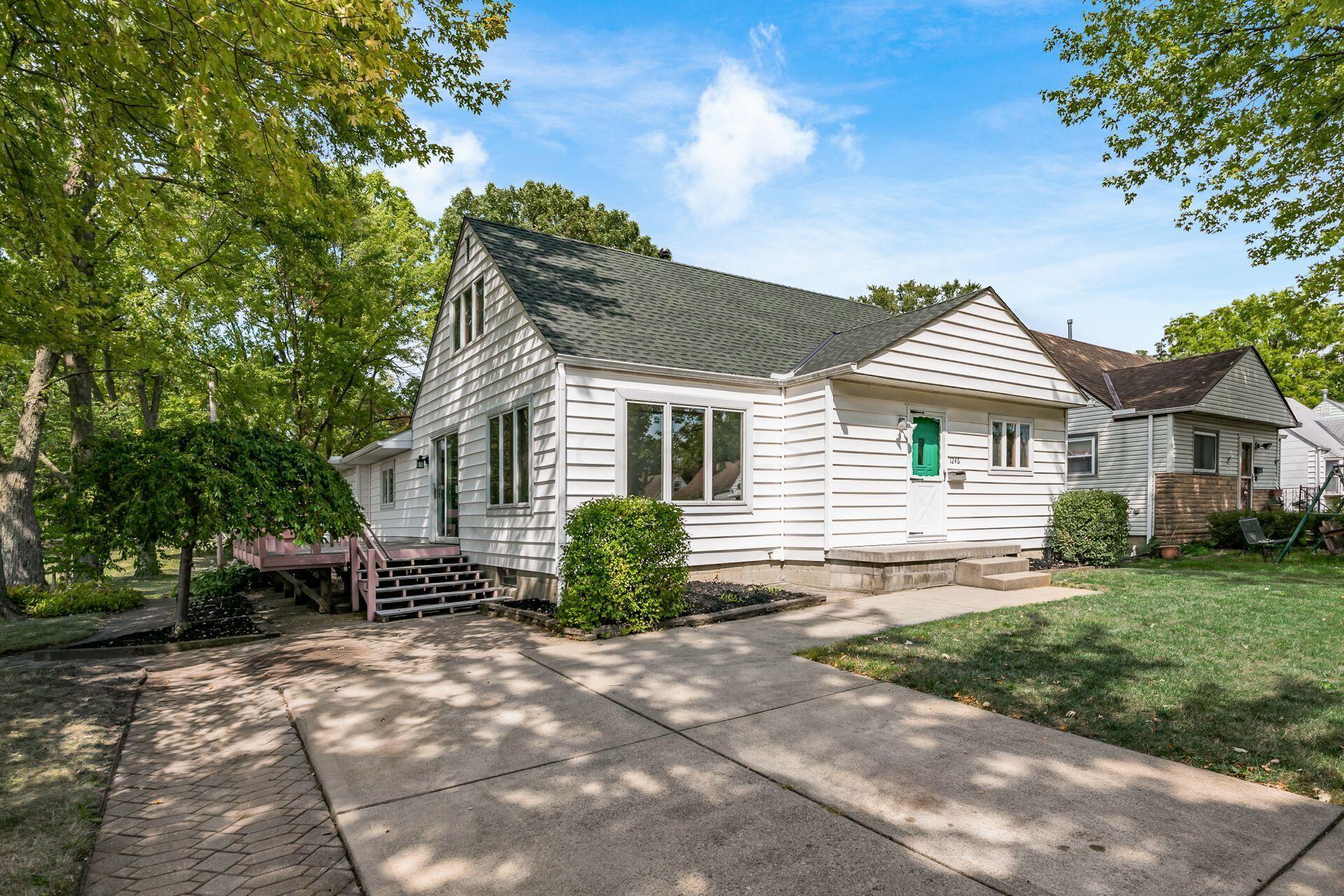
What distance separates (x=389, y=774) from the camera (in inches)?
158

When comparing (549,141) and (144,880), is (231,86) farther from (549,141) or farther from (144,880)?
(549,141)

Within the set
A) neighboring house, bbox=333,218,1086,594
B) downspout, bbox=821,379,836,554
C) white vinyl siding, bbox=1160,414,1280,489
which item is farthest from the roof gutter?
white vinyl siding, bbox=1160,414,1280,489

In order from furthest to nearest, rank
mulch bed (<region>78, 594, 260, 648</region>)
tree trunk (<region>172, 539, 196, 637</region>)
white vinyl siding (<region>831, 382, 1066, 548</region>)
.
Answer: white vinyl siding (<region>831, 382, 1066, 548</region>)
tree trunk (<region>172, 539, 196, 637</region>)
mulch bed (<region>78, 594, 260, 648</region>)

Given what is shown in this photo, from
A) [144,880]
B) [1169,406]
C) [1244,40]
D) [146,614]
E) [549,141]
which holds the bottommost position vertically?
[146,614]

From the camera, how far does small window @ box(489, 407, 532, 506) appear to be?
1070cm

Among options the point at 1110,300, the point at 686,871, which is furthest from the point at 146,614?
the point at 1110,300

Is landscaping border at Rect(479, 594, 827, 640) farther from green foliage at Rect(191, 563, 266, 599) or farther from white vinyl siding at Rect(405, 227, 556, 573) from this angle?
green foliage at Rect(191, 563, 266, 599)

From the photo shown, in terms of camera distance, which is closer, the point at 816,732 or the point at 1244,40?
the point at 816,732

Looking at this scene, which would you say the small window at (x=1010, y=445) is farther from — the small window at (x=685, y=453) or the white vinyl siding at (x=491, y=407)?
the white vinyl siding at (x=491, y=407)

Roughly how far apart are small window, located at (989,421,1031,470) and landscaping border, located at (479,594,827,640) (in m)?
5.65

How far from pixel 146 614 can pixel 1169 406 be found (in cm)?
2361

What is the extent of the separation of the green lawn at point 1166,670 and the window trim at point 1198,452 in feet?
33.4

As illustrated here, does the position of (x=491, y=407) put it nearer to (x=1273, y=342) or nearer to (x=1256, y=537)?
(x=1256, y=537)

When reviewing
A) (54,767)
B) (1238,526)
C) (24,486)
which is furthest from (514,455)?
(1238,526)
